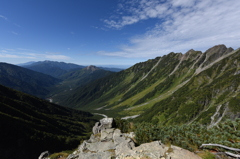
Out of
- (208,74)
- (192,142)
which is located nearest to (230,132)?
(192,142)

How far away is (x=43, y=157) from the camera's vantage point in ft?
94.5

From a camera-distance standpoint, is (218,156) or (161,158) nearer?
(218,156)

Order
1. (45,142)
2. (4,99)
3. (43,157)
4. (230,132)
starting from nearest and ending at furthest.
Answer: (230,132) → (43,157) → (45,142) → (4,99)

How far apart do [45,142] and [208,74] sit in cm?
24123

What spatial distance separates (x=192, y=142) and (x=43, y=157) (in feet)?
109

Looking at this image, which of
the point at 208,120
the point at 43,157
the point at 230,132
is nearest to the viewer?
the point at 230,132

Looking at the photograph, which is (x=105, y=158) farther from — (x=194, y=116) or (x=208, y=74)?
(x=208, y=74)

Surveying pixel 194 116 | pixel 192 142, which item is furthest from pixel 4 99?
pixel 194 116

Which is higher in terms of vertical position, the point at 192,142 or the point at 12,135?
the point at 192,142

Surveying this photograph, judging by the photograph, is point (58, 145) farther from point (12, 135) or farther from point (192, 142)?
point (192, 142)

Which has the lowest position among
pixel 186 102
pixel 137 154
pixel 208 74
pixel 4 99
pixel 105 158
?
pixel 4 99

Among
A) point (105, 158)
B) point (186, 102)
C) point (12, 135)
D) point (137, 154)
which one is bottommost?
point (12, 135)

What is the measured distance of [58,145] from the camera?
114625 millimetres

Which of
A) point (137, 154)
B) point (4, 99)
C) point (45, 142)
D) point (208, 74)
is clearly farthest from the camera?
point (208, 74)
